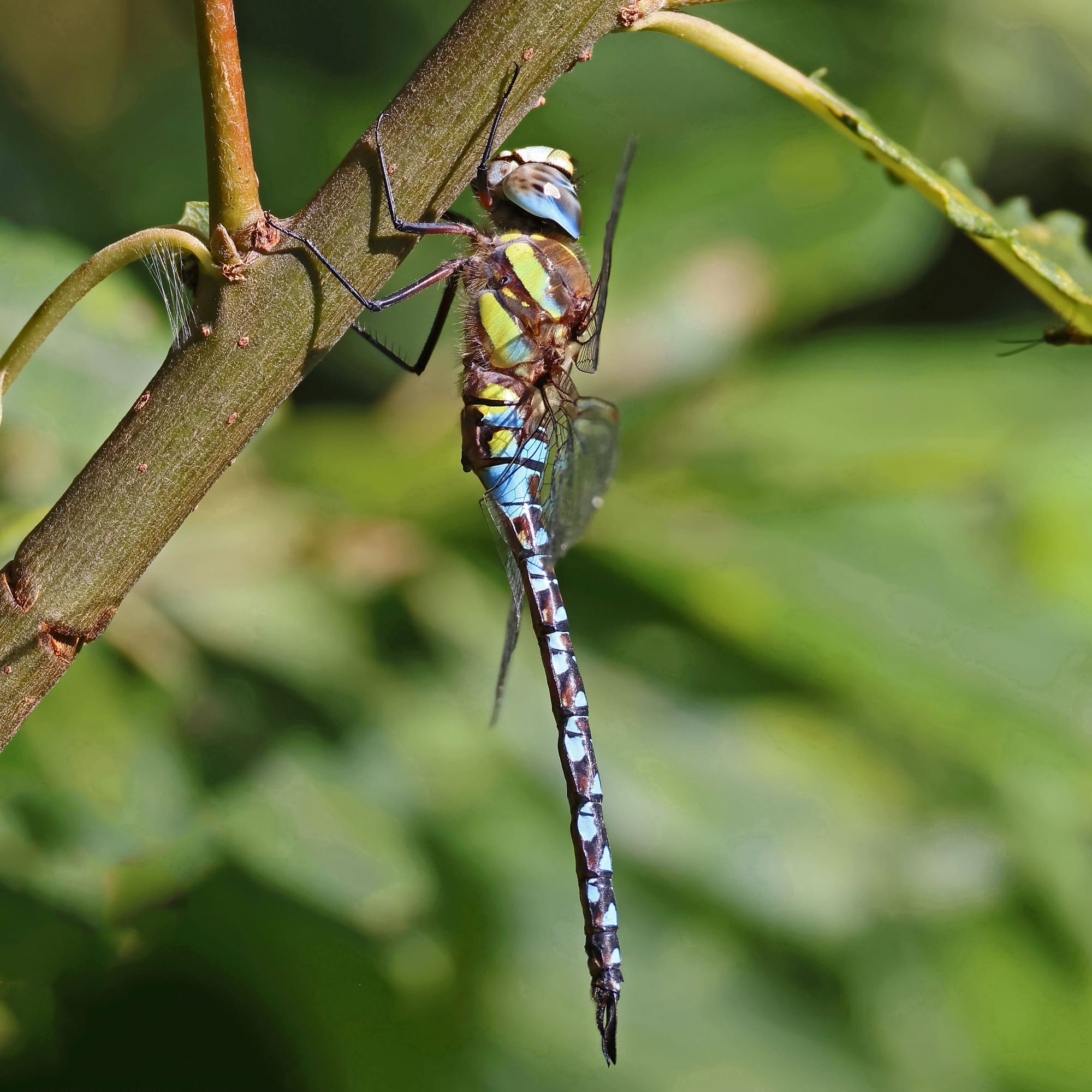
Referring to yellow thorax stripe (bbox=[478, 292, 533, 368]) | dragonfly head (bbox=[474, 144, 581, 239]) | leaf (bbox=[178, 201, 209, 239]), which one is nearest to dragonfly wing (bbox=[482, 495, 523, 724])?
yellow thorax stripe (bbox=[478, 292, 533, 368])

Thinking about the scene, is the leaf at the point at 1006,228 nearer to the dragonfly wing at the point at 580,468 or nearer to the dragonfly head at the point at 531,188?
the dragonfly head at the point at 531,188

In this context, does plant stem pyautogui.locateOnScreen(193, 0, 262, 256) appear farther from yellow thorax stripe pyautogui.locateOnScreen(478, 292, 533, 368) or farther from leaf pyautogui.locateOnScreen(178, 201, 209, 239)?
yellow thorax stripe pyautogui.locateOnScreen(478, 292, 533, 368)

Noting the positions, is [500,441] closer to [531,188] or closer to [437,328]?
[437,328]

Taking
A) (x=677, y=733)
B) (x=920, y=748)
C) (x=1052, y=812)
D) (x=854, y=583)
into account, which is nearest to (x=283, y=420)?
(x=677, y=733)

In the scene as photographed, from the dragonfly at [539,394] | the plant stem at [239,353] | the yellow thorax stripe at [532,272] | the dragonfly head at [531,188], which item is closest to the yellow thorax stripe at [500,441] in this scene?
the dragonfly at [539,394]

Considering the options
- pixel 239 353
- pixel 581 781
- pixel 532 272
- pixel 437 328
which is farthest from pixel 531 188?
pixel 581 781

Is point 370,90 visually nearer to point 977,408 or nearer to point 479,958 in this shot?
point 977,408

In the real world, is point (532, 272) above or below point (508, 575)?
above
